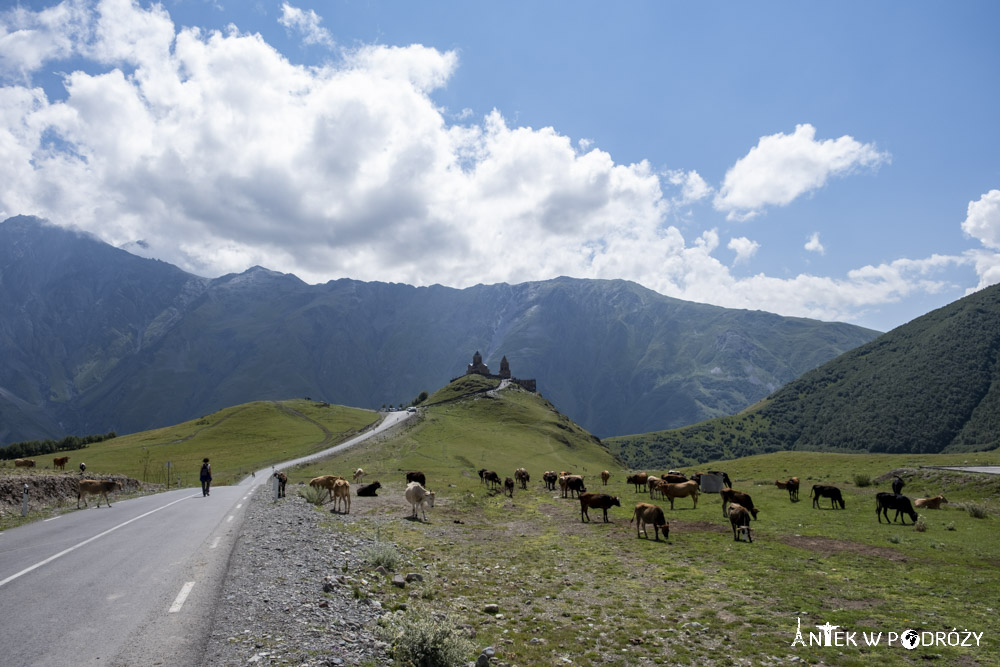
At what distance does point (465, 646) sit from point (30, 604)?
10.8 meters

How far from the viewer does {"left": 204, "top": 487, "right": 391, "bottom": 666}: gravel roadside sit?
10.6 metres

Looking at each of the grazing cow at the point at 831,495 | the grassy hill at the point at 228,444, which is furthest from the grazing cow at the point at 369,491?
the grazing cow at the point at 831,495

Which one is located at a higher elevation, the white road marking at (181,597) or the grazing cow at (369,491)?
the white road marking at (181,597)

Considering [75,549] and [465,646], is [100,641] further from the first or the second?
[75,549]

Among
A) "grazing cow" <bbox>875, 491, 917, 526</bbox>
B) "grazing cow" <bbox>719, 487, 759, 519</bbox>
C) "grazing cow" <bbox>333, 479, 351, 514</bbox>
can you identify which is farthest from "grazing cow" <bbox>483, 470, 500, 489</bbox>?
"grazing cow" <bbox>875, 491, 917, 526</bbox>

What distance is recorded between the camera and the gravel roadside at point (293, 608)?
10648mm

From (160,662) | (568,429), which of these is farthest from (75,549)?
(568,429)

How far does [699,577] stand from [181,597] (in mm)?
17111

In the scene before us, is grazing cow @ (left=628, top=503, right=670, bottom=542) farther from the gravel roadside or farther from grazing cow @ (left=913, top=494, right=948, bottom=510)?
grazing cow @ (left=913, top=494, right=948, bottom=510)

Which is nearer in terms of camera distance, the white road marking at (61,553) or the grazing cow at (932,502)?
the white road marking at (61,553)

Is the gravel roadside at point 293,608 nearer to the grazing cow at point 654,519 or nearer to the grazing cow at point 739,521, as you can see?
the grazing cow at point 654,519

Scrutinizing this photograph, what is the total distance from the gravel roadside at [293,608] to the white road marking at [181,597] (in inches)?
35.8

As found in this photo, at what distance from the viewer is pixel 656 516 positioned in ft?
89.7

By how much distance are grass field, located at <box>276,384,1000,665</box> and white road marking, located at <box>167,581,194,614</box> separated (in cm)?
508
